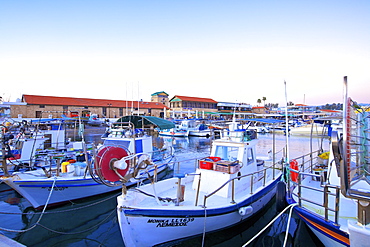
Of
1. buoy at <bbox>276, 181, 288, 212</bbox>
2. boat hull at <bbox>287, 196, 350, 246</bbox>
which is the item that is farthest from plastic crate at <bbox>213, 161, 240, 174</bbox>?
boat hull at <bbox>287, 196, 350, 246</bbox>

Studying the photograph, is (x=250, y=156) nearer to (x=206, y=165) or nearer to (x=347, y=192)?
(x=206, y=165)

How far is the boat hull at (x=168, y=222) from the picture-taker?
554 centimetres

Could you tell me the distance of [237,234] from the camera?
742 centimetres

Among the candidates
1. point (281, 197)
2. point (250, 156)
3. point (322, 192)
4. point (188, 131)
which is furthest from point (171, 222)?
point (188, 131)

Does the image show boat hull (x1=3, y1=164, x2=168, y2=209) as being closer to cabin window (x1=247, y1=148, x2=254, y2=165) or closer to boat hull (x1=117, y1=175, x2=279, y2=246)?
boat hull (x1=117, y1=175, x2=279, y2=246)

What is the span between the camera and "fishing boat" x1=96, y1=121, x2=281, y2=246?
5.64 meters

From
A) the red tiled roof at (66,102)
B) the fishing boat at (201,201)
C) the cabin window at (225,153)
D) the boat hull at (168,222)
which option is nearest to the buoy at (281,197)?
the fishing boat at (201,201)

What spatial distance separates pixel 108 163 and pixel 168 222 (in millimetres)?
2243

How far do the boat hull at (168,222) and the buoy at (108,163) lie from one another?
0.66 meters

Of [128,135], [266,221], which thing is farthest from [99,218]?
[266,221]

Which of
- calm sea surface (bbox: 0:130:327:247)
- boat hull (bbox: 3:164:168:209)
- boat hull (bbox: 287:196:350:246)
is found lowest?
calm sea surface (bbox: 0:130:327:247)

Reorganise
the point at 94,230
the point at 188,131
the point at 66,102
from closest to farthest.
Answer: the point at 94,230, the point at 188,131, the point at 66,102

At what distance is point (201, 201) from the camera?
7102 mm

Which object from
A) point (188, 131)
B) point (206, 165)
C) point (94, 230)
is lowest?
point (94, 230)
